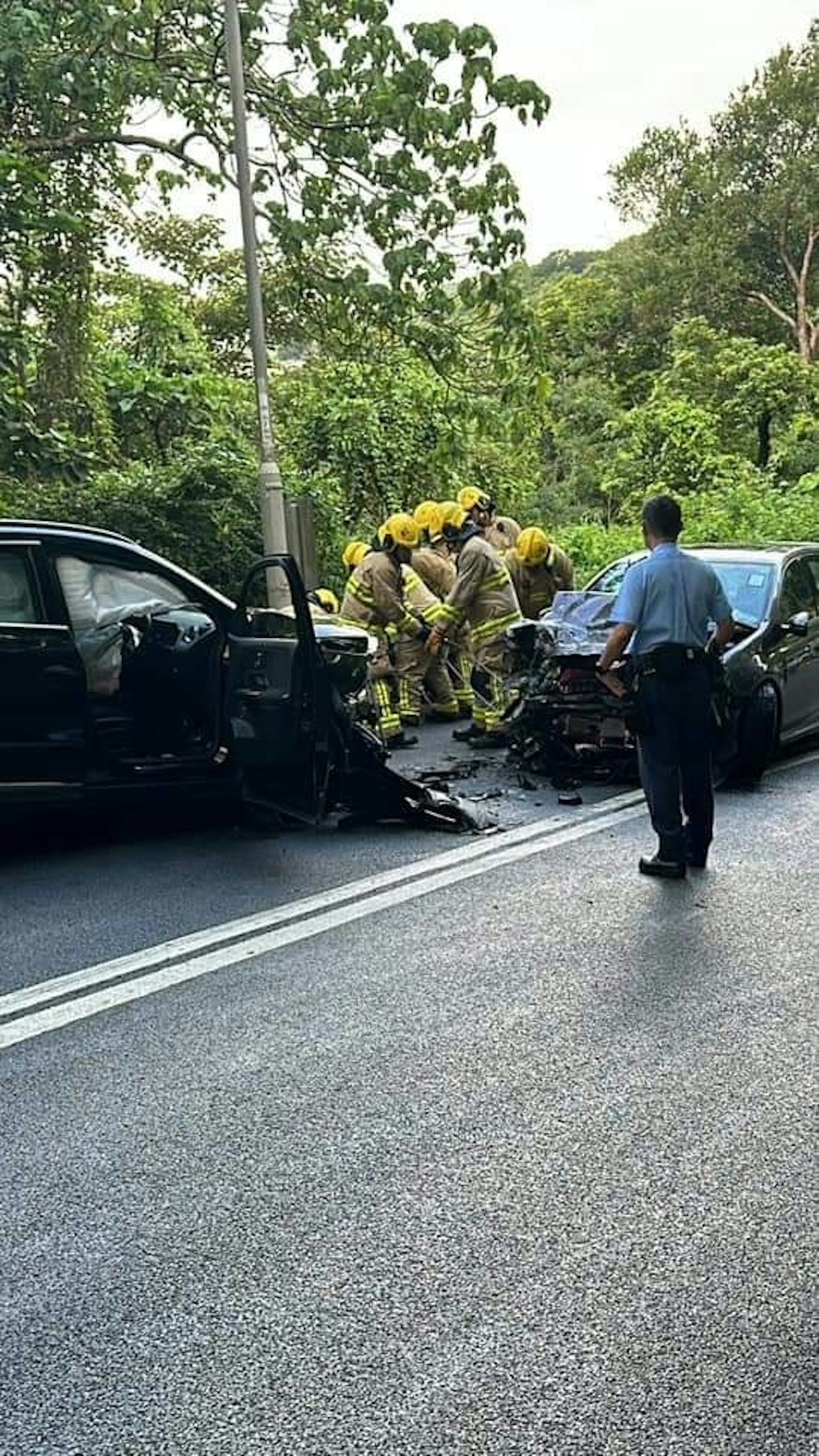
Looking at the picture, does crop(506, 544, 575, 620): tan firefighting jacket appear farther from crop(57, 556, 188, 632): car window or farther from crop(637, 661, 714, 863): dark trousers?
crop(637, 661, 714, 863): dark trousers

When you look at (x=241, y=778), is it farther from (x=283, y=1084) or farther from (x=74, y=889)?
(x=283, y=1084)

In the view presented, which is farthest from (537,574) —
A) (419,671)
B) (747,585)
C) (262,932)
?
(262,932)

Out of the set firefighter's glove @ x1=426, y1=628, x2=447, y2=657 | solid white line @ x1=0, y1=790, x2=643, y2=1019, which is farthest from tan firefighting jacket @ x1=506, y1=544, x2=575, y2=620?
solid white line @ x1=0, y1=790, x2=643, y2=1019

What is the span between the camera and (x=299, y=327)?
1659 centimetres

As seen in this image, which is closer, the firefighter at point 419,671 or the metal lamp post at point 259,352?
the metal lamp post at point 259,352

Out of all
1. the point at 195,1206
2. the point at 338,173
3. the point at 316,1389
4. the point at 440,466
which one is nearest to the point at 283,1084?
the point at 195,1206

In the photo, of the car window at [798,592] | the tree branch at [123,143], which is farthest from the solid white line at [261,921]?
the tree branch at [123,143]

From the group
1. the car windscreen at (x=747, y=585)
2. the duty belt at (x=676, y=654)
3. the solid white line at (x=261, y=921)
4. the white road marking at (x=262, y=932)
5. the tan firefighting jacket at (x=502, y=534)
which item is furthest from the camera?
the tan firefighting jacket at (x=502, y=534)

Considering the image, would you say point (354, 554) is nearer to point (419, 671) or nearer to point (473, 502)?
point (473, 502)

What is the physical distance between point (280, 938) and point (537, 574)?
694 centimetres

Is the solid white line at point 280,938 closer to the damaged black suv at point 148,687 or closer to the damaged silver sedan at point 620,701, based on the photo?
the damaged black suv at point 148,687

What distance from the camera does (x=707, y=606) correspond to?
6391 mm

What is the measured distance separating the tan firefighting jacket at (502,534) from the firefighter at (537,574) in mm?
544

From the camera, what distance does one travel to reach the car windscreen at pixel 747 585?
927 centimetres
